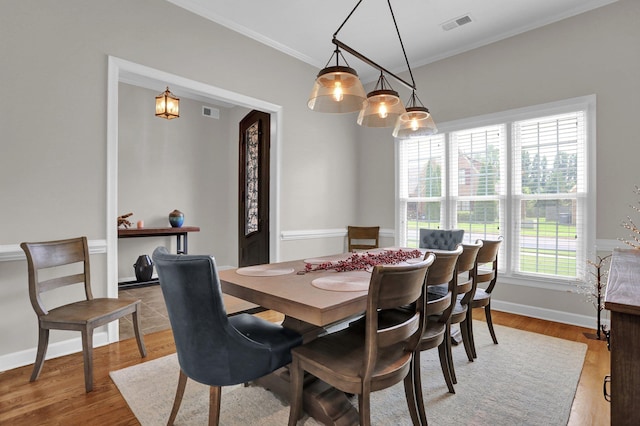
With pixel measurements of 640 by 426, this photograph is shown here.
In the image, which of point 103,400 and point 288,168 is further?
point 288,168

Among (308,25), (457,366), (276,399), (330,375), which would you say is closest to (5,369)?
(276,399)

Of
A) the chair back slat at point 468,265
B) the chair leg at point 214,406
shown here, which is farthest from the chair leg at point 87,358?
the chair back slat at point 468,265

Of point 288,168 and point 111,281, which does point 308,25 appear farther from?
point 111,281

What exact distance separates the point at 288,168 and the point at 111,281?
2.36m

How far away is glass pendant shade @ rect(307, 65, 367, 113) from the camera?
2.12 m

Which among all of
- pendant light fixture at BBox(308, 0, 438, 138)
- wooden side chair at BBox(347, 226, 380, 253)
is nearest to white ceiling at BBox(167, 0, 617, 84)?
pendant light fixture at BBox(308, 0, 438, 138)

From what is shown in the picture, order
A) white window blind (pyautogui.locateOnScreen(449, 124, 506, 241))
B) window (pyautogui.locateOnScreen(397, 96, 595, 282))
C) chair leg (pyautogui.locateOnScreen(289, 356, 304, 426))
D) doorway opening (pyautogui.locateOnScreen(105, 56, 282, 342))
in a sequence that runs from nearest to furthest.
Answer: chair leg (pyautogui.locateOnScreen(289, 356, 304, 426))
doorway opening (pyautogui.locateOnScreen(105, 56, 282, 342))
window (pyautogui.locateOnScreen(397, 96, 595, 282))
white window blind (pyautogui.locateOnScreen(449, 124, 506, 241))

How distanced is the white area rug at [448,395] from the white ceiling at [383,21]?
3.30 meters

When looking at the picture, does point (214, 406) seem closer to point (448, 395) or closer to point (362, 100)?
point (448, 395)

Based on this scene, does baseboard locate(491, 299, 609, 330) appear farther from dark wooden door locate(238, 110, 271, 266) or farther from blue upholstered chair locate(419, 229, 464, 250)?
dark wooden door locate(238, 110, 271, 266)

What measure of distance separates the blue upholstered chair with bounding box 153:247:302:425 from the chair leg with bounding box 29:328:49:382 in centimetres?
134

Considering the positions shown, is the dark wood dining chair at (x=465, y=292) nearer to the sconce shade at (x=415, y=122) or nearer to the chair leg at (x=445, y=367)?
the chair leg at (x=445, y=367)

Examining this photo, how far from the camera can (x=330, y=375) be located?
145cm

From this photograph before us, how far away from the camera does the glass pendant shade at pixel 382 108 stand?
243 cm
